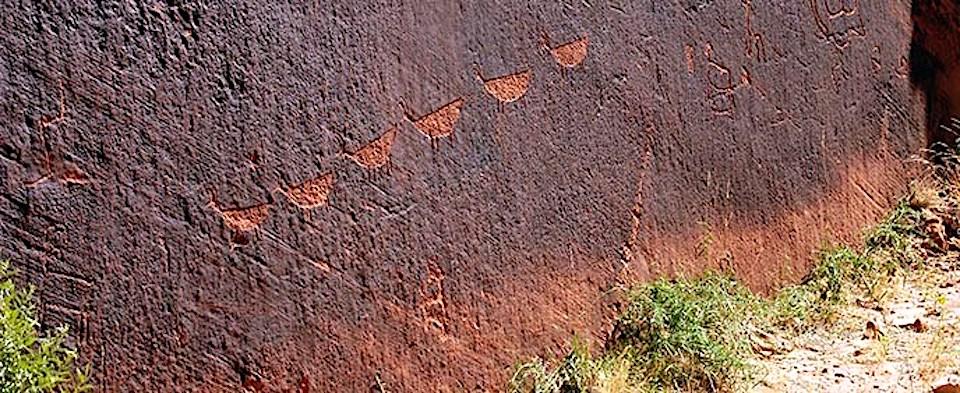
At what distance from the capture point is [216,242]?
266 cm

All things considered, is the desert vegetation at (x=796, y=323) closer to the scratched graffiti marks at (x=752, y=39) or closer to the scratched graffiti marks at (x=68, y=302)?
the scratched graffiti marks at (x=752, y=39)

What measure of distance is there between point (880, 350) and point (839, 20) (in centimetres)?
145

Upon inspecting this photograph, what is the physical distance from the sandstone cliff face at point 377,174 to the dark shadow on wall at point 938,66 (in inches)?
39.5

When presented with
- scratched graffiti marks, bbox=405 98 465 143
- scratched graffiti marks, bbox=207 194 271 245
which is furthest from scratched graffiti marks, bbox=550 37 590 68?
scratched graffiti marks, bbox=207 194 271 245

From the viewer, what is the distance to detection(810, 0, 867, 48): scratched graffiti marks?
4629 millimetres

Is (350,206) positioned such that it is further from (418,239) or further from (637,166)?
(637,166)

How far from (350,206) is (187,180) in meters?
0.47

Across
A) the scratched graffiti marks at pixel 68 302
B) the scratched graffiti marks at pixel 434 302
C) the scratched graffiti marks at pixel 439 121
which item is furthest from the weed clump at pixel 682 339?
the scratched graffiti marks at pixel 68 302

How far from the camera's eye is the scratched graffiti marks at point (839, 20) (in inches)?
182

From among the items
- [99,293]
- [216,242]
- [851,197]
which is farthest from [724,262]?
[99,293]

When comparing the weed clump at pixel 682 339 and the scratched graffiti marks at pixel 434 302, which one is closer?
the scratched graffiti marks at pixel 434 302

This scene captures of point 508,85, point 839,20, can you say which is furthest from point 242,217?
point 839,20

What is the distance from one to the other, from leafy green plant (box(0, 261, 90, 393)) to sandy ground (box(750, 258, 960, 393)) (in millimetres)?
2031

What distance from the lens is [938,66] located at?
5.29 meters
